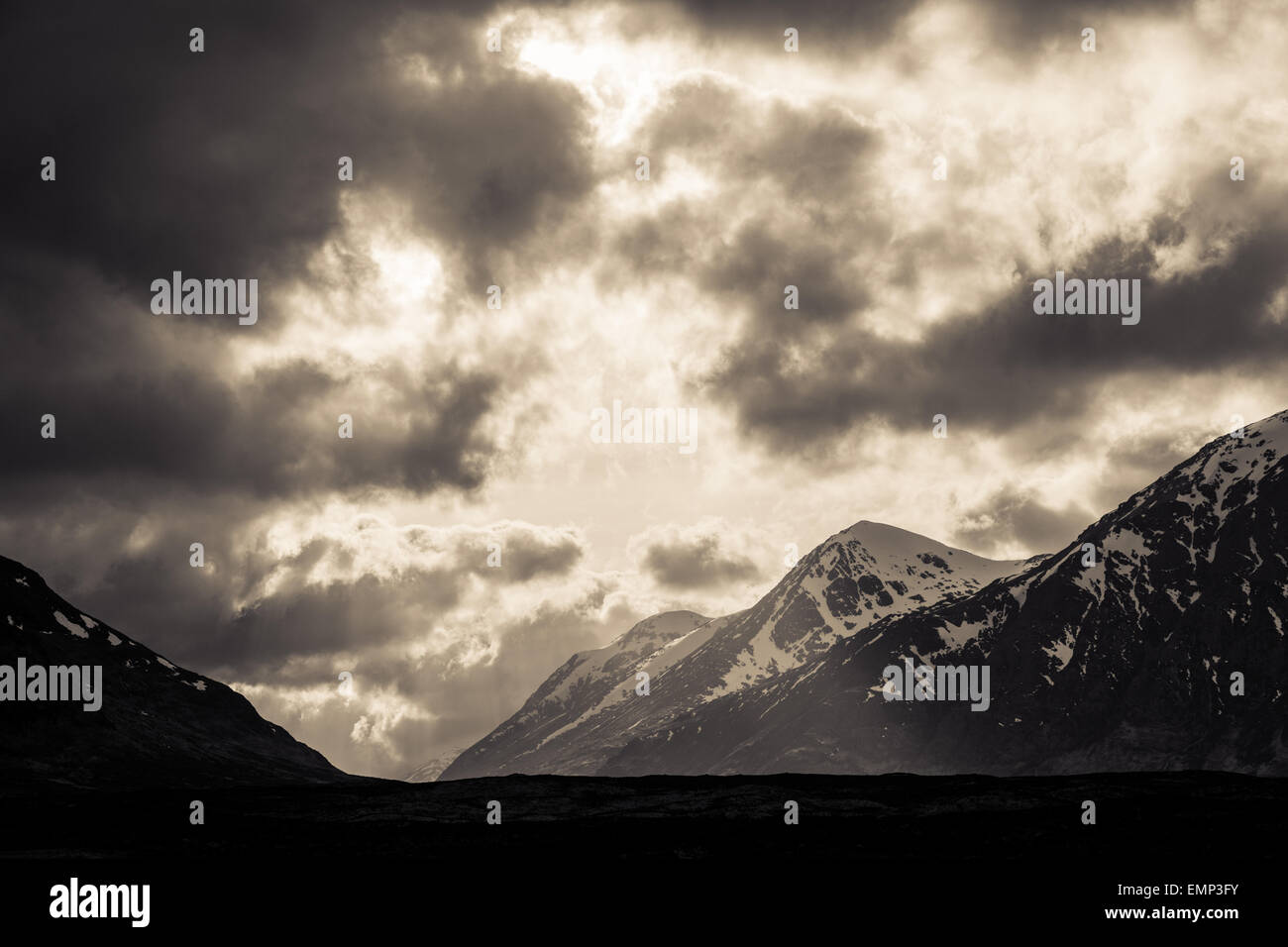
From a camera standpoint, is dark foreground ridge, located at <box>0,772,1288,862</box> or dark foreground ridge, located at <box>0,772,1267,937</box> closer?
dark foreground ridge, located at <box>0,772,1267,937</box>
